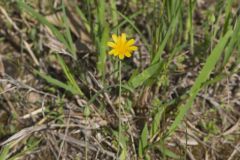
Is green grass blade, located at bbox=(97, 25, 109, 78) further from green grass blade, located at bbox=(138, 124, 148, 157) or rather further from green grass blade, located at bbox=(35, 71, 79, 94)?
green grass blade, located at bbox=(138, 124, 148, 157)

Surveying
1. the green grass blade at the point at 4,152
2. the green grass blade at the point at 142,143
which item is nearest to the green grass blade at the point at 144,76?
the green grass blade at the point at 142,143

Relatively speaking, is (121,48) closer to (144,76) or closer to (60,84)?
(144,76)

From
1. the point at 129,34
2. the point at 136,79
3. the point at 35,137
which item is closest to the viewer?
the point at 136,79

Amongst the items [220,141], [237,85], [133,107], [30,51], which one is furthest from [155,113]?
[30,51]

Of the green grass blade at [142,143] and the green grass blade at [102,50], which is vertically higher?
the green grass blade at [102,50]

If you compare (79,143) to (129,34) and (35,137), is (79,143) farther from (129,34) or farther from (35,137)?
(129,34)

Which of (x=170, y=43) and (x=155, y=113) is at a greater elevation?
(x=170, y=43)

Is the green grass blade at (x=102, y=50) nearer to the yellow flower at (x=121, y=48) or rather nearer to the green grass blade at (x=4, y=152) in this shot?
the yellow flower at (x=121, y=48)

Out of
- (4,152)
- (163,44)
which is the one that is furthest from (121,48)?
(4,152)

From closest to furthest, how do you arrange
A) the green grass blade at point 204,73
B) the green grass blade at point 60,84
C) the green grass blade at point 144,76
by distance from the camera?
the green grass blade at point 204,73, the green grass blade at point 144,76, the green grass blade at point 60,84

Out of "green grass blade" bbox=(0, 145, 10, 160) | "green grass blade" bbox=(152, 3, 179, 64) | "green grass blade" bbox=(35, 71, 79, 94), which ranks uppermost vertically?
"green grass blade" bbox=(152, 3, 179, 64)

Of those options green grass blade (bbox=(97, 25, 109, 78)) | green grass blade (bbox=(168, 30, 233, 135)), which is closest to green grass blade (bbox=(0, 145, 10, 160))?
green grass blade (bbox=(97, 25, 109, 78))
